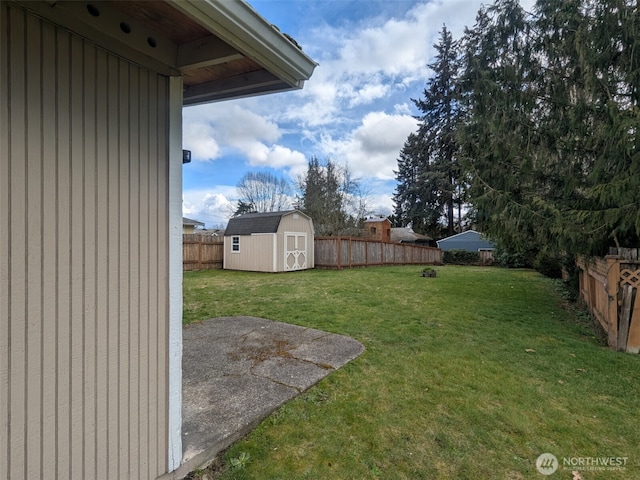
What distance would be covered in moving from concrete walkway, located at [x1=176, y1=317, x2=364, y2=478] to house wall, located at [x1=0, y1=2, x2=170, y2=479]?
0.50m

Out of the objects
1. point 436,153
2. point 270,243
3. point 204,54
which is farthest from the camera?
point 436,153

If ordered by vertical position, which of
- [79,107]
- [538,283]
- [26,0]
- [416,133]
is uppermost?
[416,133]

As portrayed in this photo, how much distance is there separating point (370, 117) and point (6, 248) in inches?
656

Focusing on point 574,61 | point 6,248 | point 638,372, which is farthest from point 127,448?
point 574,61

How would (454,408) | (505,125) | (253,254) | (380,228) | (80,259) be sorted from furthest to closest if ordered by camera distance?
1. (380,228)
2. (253,254)
3. (505,125)
4. (454,408)
5. (80,259)

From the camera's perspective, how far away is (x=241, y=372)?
10.4ft

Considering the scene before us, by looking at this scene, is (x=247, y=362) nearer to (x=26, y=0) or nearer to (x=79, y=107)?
(x=79, y=107)

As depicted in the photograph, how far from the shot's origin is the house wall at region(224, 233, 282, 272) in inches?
522

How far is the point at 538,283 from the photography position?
10.5 meters

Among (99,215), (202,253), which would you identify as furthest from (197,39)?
(202,253)

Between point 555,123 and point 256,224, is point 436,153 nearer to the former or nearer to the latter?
point 256,224

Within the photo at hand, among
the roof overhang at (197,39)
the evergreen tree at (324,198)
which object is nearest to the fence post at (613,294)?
the roof overhang at (197,39)

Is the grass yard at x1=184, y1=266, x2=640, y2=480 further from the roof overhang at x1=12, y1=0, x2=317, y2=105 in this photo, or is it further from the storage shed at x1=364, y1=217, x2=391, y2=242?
the storage shed at x1=364, y1=217, x2=391, y2=242

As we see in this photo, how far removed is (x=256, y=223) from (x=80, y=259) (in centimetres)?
1266
